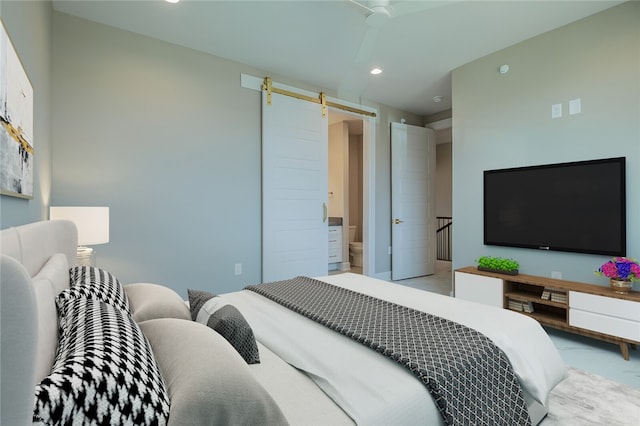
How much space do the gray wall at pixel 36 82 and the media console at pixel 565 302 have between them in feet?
11.5

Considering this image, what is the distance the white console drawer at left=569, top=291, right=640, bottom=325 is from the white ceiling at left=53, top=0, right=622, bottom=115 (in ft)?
7.77

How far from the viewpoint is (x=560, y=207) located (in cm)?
302

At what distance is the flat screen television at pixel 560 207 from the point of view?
106 inches

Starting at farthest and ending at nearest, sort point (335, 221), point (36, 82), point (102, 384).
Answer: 1. point (335, 221)
2. point (36, 82)
3. point (102, 384)

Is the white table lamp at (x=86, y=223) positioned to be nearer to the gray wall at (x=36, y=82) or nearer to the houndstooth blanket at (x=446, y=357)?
the gray wall at (x=36, y=82)

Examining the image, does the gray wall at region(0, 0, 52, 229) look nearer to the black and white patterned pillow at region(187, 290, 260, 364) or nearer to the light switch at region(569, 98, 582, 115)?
the black and white patterned pillow at region(187, 290, 260, 364)

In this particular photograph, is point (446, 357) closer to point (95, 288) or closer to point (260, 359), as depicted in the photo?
point (260, 359)

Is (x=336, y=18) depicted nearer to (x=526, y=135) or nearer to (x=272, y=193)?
(x=272, y=193)

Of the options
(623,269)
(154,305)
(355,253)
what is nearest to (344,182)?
(355,253)

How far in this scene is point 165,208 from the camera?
3201mm

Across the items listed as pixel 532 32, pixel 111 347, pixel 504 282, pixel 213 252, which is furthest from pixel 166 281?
pixel 532 32

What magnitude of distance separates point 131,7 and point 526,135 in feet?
12.4

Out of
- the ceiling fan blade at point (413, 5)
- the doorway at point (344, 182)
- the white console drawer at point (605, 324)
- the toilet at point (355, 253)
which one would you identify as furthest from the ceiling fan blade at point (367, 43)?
the toilet at point (355, 253)

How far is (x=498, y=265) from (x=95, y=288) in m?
3.32
